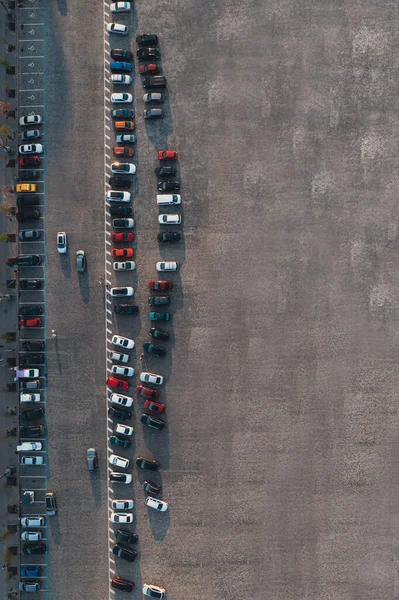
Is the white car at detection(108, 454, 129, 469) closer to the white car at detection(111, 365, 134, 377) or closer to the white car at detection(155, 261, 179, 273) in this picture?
the white car at detection(111, 365, 134, 377)

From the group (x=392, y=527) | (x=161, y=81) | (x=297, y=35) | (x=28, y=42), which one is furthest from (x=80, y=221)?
(x=392, y=527)

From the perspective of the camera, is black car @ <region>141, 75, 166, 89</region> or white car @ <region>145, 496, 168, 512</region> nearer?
white car @ <region>145, 496, 168, 512</region>

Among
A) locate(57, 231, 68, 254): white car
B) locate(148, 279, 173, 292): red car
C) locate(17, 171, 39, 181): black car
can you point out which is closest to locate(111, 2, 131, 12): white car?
locate(17, 171, 39, 181): black car

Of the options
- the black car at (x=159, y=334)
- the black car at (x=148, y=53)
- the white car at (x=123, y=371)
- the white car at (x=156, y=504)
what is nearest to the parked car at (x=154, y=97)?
the black car at (x=148, y=53)

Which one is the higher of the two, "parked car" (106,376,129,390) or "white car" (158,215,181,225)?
"white car" (158,215,181,225)

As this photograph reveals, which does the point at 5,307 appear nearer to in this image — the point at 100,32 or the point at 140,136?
the point at 140,136

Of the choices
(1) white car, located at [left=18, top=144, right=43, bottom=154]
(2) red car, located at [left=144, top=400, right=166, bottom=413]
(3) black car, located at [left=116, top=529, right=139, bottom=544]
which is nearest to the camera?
(3) black car, located at [left=116, top=529, right=139, bottom=544]

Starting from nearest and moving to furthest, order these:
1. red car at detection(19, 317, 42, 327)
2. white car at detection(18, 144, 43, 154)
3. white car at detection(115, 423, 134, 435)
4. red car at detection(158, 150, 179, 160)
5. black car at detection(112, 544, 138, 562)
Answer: black car at detection(112, 544, 138, 562) < white car at detection(115, 423, 134, 435) < red car at detection(158, 150, 179, 160) < red car at detection(19, 317, 42, 327) < white car at detection(18, 144, 43, 154)
